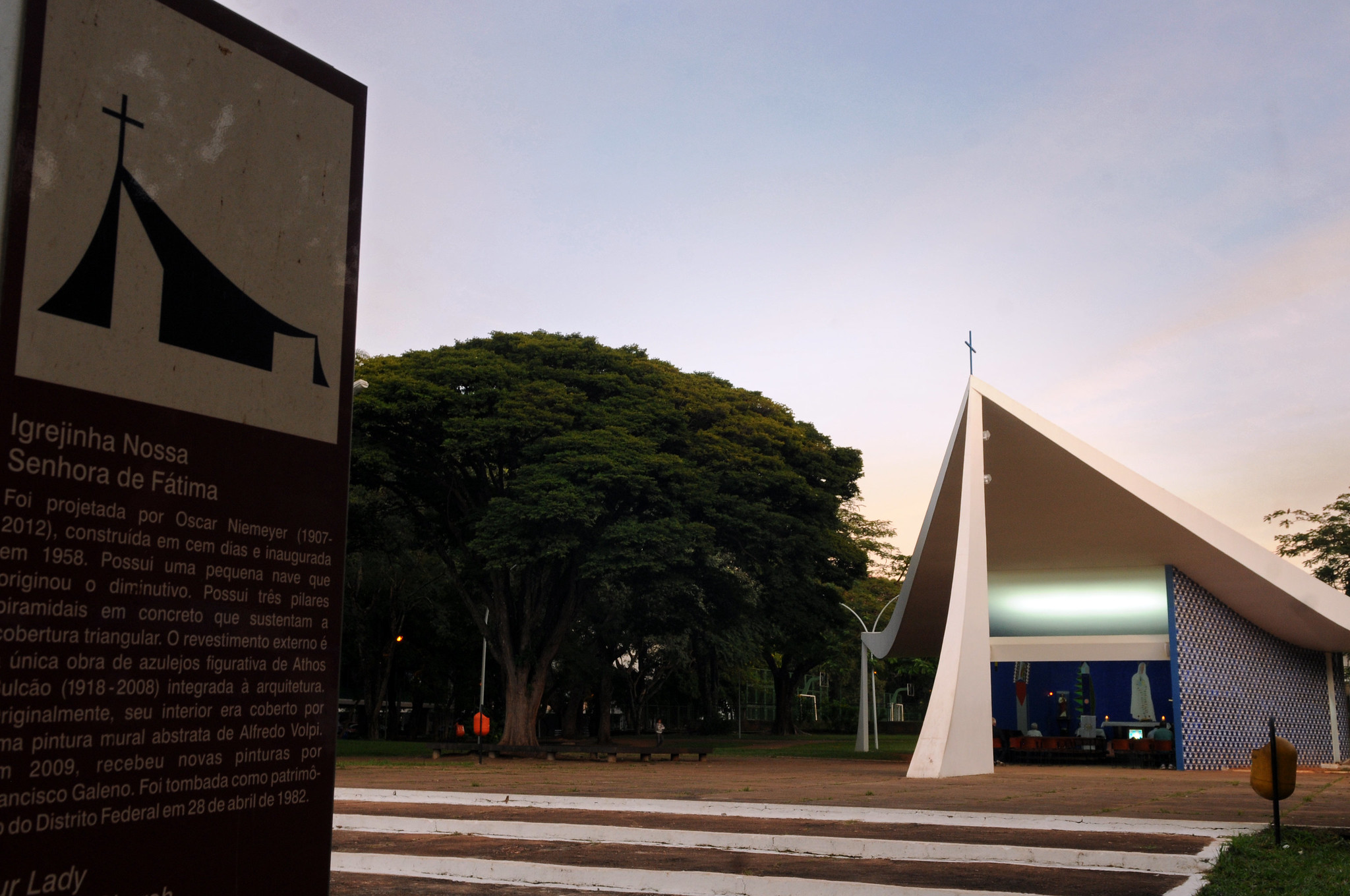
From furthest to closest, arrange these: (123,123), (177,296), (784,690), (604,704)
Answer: (784,690) < (604,704) < (177,296) < (123,123)

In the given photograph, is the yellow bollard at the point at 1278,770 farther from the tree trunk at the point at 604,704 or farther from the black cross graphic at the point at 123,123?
the tree trunk at the point at 604,704

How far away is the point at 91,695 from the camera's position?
249cm

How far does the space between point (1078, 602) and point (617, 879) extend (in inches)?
837

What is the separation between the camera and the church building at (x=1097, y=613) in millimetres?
18891

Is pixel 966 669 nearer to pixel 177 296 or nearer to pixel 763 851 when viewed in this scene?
pixel 763 851

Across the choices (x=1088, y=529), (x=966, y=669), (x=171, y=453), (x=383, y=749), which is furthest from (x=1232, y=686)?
(x=171, y=453)

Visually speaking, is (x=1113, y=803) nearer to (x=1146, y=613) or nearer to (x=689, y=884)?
(x=689, y=884)

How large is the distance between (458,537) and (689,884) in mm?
20436

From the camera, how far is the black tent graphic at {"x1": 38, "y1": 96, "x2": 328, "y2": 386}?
103 inches

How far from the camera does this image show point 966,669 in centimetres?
1795

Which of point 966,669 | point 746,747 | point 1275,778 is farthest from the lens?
point 746,747

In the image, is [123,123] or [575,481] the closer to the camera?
[123,123]

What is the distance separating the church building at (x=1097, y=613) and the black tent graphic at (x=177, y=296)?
1586 centimetres

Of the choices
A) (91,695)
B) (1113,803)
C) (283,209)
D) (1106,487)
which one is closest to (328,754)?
(91,695)
